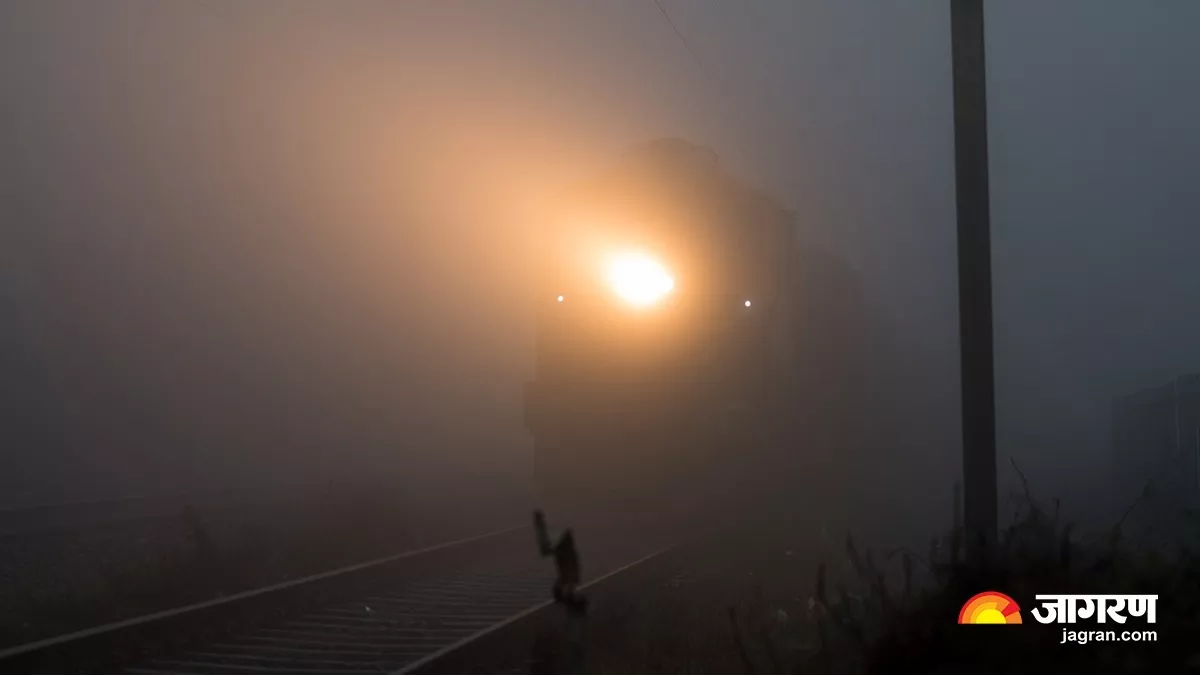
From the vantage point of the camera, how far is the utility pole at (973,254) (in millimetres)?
7145

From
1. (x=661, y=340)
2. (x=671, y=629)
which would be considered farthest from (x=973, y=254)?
(x=661, y=340)

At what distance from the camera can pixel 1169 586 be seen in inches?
209

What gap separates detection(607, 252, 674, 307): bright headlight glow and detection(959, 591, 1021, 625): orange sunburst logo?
8605mm

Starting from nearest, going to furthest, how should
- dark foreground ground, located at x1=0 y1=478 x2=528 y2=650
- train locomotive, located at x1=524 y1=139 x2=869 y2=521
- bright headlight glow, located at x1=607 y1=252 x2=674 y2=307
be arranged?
dark foreground ground, located at x1=0 y1=478 x2=528 y2=650 → bright headlight glow, located at x1=607 y1=252 x2=674 y2=307 → train locomotive, located at x1=524 y1=139 x2=869 y2=521

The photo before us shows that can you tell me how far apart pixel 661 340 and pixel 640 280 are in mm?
760

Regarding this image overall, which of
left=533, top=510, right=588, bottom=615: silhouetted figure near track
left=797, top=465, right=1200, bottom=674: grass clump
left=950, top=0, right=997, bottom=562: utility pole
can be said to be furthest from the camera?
left=950, top=0, right=997, bottom=562: utility pole

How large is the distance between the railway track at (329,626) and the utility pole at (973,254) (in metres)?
3.19

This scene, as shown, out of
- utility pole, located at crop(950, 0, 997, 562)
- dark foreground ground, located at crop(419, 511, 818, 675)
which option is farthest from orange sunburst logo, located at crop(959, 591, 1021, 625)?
utility pole, located at crop(950, 0, 997, 562)

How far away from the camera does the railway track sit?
24.2ft

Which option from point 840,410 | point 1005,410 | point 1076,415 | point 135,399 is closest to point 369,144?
point 135,399

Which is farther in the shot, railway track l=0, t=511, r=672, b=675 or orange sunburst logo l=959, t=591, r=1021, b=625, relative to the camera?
railway track l=0, t=511, r=672, b=675

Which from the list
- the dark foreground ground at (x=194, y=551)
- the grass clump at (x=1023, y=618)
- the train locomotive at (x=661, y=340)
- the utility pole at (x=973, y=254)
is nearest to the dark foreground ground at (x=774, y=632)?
the grass clump at (x=1023, y=618)

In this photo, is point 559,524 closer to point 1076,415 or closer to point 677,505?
point 677,505

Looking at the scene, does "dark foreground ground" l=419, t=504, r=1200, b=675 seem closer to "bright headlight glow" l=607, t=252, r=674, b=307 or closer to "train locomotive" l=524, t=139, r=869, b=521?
"train locomotive" l=524, t=139, r=869, b=521
